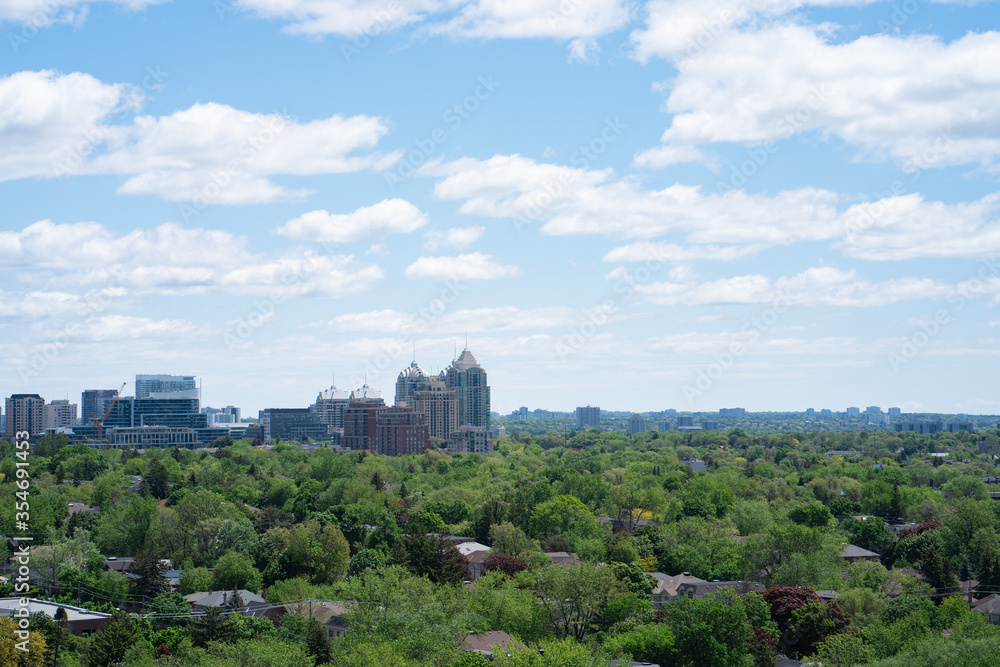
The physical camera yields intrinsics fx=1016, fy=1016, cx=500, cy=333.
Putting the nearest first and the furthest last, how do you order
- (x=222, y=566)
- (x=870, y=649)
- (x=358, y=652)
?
(x=358, y=652) < (x=870, y=649) < (x=222, y=566)

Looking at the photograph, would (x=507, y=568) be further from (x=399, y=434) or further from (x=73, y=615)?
(x=399, y=434)

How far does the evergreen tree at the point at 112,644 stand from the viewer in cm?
4241

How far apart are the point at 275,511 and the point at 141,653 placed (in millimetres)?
40685

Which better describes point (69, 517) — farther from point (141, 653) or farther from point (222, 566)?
point (141, 653)

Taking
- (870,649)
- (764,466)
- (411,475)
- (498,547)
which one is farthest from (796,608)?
(764,466)

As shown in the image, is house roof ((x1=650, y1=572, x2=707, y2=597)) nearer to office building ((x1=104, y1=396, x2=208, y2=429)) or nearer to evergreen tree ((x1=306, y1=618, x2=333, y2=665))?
evergreen tree ((x1=306, y1=618, x2=333, y2=665))

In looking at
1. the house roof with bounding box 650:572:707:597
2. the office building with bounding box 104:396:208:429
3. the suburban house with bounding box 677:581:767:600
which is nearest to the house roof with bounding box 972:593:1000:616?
the suburban house with bounding box 677:581:767:600

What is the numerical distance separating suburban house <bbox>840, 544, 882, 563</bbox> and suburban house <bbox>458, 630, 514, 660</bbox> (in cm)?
3274

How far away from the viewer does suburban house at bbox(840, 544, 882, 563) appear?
7075cm

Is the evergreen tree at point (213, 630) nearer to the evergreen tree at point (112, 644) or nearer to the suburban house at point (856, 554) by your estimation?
the evergreen tree at point (112, 644)

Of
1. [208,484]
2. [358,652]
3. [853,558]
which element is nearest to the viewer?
[358,652]

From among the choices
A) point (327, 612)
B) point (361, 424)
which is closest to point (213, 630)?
point (327, 612)

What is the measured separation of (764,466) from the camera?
141500 mm

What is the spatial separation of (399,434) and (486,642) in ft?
447
